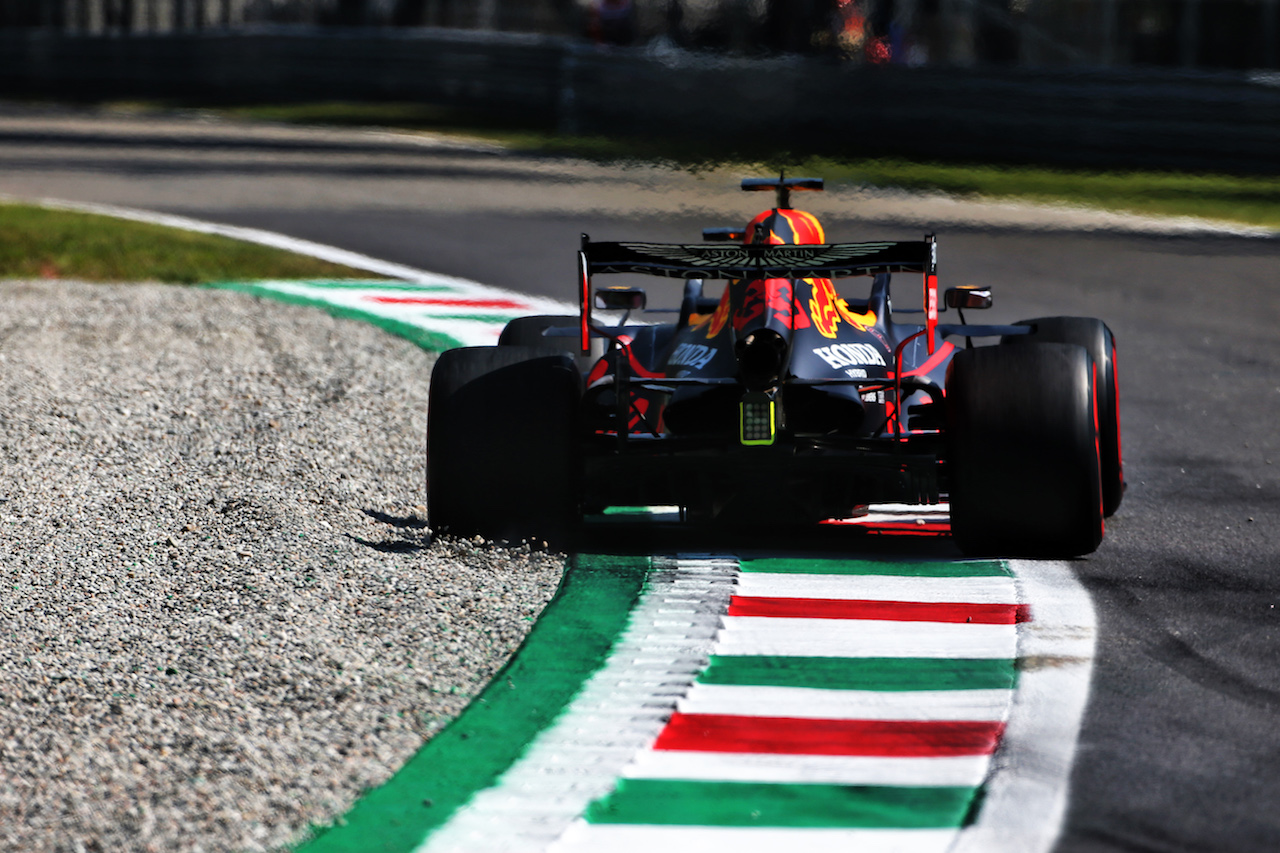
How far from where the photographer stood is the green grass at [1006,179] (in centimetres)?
1598

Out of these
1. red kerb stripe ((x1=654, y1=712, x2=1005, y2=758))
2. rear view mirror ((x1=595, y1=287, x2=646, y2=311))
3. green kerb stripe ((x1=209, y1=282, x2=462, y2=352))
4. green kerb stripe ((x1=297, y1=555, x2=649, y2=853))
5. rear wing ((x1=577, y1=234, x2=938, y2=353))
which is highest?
rear wing ((x1=577, y1=234, x2=938, y2=353))

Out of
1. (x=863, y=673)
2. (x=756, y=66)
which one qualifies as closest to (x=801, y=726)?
(x=863, y=673)

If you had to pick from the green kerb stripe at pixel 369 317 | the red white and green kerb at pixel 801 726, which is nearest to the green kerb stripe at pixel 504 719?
the red white and green kerb at pixel 801 726

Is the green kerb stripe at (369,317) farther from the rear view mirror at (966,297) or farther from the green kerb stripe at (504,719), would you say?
the green kerb stripe at (504,719)

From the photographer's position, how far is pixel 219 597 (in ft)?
18.3

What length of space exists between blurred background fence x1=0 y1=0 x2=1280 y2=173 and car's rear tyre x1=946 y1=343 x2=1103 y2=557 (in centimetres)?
1178

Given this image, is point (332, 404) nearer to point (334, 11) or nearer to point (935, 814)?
point (935, 814)

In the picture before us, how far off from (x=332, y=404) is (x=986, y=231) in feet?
29.8

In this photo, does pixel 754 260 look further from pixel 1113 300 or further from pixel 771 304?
pixel 1113 300

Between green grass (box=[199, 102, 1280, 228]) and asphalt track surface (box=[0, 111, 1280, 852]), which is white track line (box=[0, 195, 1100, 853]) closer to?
asphalt track surface (box=[0, 111, 1280, 852])

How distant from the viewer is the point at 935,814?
4043 mm

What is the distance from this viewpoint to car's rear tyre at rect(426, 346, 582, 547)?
6211 mm

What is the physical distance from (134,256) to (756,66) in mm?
9631

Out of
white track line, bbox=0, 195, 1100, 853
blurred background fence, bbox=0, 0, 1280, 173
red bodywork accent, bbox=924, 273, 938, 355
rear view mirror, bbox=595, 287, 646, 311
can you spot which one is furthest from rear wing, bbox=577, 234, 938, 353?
blurred background fence, bbox=0, 0, 1280, 173
